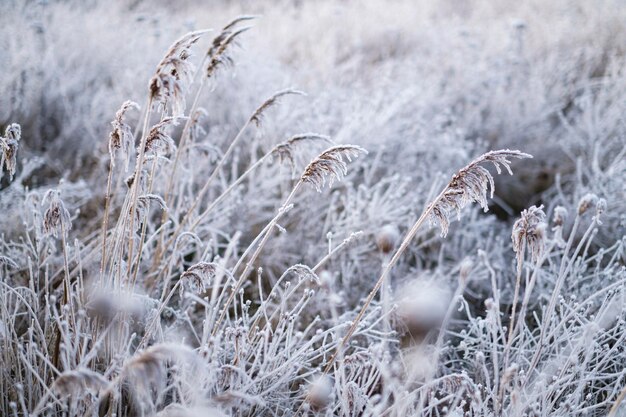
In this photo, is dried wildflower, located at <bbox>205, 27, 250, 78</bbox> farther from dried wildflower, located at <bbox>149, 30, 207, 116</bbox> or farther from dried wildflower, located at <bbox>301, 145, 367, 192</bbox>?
dried wildflower, located at <bbox>301, 145, 367, 192</bbox>

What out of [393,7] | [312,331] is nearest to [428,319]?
[312,331]

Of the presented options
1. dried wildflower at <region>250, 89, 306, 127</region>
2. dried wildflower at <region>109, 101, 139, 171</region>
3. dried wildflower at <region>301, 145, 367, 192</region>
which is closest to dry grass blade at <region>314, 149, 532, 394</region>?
dried wildflower at <region>301, 145, 367, 192</region>

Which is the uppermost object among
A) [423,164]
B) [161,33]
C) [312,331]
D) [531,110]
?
[161,33]

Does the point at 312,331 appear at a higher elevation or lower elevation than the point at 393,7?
lower

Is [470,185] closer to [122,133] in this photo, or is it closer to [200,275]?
[200,275]

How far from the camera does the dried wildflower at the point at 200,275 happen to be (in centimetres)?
128

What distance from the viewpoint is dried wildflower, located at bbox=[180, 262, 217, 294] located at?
4.18ft

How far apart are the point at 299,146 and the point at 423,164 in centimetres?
160

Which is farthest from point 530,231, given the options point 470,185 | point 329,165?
point 329,165

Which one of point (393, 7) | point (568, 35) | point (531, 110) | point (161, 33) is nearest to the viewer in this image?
point (531, 110)

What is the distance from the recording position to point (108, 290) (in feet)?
4.46

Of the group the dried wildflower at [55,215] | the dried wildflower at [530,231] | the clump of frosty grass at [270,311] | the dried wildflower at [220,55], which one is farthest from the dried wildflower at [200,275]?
the dried wildflower at [530,231]

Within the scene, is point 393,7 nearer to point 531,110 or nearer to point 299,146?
point 531,110

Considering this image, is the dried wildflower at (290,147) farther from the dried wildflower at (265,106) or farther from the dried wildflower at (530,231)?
the dried wildflower at (530,231)
